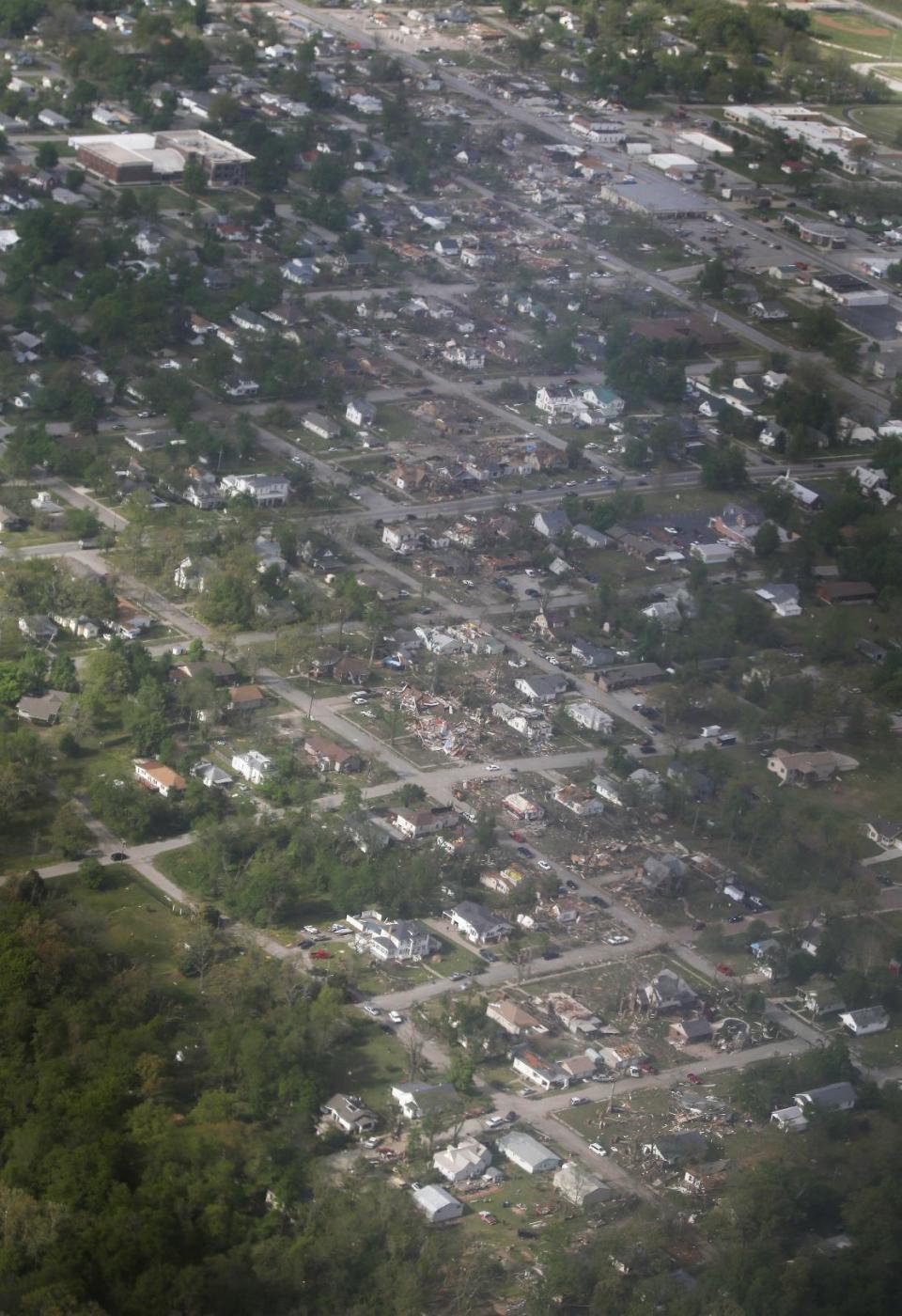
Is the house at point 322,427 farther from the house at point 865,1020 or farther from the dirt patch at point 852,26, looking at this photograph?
the dirt patch at point 852,26

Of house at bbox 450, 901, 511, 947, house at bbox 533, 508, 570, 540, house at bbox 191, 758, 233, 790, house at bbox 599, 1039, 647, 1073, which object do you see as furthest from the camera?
house at bbox 533, 508, 570, 540

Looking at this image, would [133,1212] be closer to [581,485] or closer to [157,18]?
[581,485]

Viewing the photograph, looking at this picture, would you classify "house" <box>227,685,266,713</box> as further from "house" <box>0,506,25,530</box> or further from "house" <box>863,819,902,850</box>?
"house" <box>863,819,902,850</box>

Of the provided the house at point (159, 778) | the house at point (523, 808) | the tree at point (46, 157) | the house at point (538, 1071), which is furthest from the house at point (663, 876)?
the tree at point (46, 157)

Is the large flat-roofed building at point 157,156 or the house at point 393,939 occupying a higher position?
the house at point 393,939

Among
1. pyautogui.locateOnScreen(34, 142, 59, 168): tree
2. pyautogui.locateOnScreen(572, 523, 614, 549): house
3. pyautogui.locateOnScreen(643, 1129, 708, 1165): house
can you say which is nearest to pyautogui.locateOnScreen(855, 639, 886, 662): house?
pyautogui.locateOnScreen(572, 523, 614, 549): house

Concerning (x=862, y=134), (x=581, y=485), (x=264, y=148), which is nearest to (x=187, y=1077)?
(x=581, y=485)

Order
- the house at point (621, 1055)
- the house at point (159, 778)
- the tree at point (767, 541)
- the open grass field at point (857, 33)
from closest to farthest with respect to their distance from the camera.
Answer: the house at point (621, 1055) < the house at point (159, 778) < the tree at point (767, 541) < the open grass field at point (857, 33)
